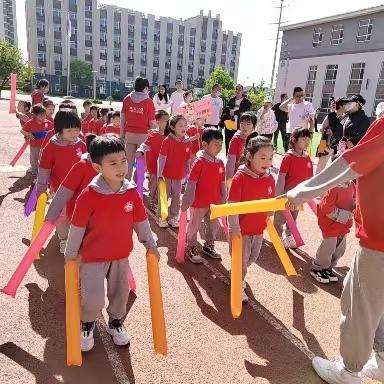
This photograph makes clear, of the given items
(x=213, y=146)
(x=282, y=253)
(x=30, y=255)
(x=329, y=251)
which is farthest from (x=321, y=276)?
(x=30, y=255)

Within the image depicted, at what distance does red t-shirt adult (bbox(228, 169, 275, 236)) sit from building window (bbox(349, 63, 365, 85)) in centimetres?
3925

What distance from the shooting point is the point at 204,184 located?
→ 5121 mm

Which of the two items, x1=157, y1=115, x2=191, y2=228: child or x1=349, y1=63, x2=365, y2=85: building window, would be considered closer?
x1=157, y1=115, x2=191, y2=228: child

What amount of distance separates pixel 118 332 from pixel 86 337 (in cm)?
30

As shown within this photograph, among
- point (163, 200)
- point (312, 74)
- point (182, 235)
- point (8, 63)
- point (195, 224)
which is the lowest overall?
point (182, 235)

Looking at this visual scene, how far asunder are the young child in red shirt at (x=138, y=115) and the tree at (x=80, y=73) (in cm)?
8021

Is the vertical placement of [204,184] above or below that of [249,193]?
below

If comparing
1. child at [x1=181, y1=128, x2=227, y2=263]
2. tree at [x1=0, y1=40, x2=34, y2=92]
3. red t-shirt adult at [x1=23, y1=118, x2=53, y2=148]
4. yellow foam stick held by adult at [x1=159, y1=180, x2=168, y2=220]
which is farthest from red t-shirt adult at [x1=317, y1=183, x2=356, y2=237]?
tree at [x1=0, y1=40, x2=34, y2=92]

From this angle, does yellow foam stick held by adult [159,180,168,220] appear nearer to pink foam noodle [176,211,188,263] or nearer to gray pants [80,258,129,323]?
pink foam noodle [176,211,188,263]

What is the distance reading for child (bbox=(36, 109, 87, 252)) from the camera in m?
4.61

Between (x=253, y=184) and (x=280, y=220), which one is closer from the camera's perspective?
(x=253, y=184)

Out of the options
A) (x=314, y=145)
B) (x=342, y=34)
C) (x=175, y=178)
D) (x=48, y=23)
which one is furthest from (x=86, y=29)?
(x=175, y=178)

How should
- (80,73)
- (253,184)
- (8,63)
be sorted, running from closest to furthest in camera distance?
(253,184)
(8,63)
(80,73)

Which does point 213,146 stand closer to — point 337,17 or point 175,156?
point 175,156
